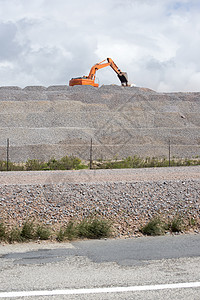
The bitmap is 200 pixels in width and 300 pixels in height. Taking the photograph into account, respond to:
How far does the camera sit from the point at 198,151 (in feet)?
116

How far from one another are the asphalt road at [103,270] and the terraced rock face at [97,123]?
22.6m

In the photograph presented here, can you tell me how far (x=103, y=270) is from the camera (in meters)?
5.52

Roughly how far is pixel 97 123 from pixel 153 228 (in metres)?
38.3

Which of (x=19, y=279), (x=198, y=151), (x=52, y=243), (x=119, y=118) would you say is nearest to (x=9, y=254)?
(x=52, y=243)

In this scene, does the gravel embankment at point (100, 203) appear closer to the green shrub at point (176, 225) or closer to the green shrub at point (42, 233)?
the green shrub at point (176, 225)

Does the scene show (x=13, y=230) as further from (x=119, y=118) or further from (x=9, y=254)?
(x=119, y=118)

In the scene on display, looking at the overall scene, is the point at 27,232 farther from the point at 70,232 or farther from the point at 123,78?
the point at 123,78

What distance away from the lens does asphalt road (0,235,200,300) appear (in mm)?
4602

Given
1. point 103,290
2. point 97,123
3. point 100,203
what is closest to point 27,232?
point 100,203

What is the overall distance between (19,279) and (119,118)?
1734 inches

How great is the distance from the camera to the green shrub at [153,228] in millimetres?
8016

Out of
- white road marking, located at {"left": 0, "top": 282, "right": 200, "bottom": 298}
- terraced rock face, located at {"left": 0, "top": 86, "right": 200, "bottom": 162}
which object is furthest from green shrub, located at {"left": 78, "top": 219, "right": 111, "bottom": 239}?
terraced rock face, located at {"left": 0, "top": 86, "right": 200, "bottom": 162}

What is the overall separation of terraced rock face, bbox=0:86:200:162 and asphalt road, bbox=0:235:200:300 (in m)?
22.6

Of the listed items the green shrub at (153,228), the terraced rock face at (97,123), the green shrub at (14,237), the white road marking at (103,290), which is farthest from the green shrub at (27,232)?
the terraced rock face at (97,123)
